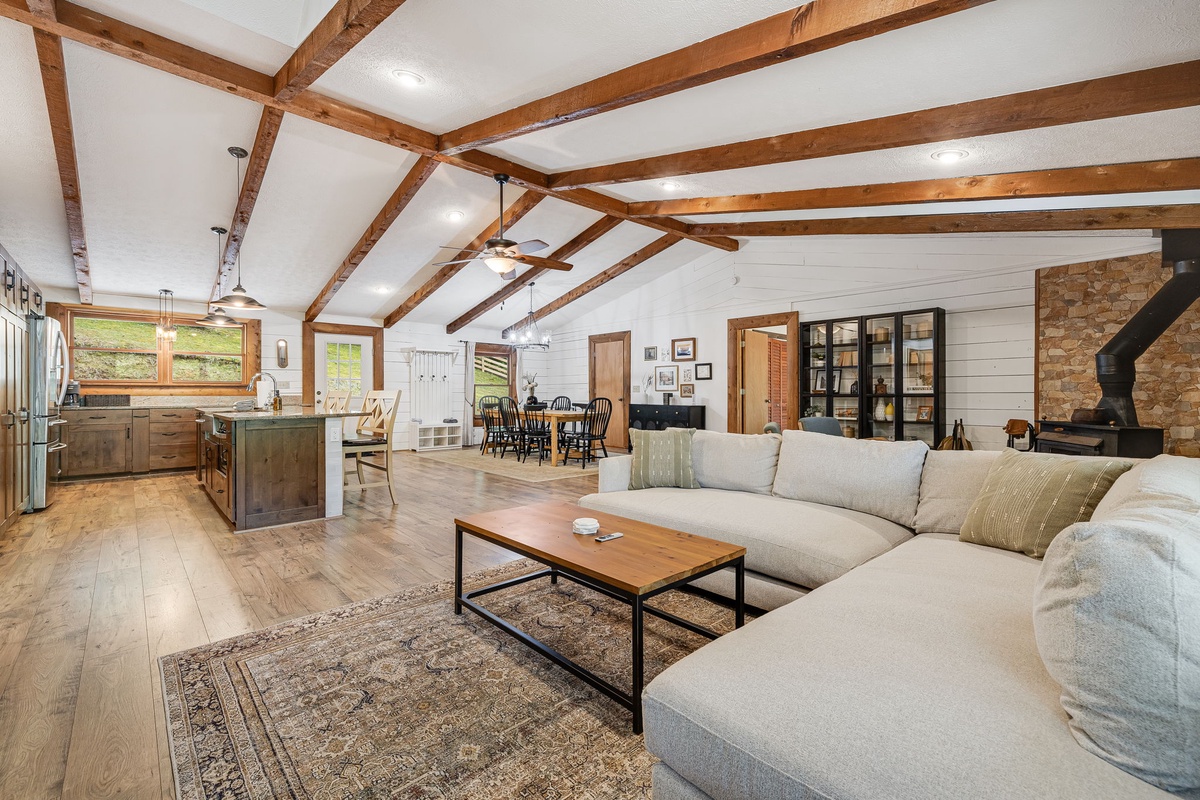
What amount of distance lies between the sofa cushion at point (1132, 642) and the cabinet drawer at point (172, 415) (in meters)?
8.49

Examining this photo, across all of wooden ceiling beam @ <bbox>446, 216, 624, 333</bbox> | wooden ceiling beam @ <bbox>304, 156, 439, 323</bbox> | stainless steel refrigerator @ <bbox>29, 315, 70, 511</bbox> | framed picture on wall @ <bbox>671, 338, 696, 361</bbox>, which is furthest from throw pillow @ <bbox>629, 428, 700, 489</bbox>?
stainless steel refrigerator @ <bbox>29, 315, 70, 511</bbox>

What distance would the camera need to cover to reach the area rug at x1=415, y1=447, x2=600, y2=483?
658cm

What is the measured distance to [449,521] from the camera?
14.1 feet

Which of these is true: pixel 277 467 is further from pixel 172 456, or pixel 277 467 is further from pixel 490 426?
pixel 490 426

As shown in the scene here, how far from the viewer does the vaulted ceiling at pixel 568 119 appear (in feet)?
7.77

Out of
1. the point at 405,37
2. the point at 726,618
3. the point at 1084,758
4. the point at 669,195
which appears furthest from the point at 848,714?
the point at 669,195

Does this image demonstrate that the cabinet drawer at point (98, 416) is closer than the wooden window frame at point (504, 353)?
Yes

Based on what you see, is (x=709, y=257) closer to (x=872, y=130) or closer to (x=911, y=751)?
(x=872, y=130)

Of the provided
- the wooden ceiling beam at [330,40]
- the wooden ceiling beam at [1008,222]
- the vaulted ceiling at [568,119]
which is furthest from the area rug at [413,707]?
the wooden ceiling beam at [1008,222]

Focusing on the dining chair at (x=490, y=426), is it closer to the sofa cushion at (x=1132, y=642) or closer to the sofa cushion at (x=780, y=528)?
the sofa cushion at (x=780, y=528)

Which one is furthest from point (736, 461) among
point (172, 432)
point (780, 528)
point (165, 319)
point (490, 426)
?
point (165, 319)

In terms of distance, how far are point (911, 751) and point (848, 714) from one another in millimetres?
121

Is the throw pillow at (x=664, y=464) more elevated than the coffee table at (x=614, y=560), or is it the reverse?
the throw pillow at (x=664, y=464)

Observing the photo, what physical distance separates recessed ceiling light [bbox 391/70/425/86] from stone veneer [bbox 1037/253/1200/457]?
18.2 feet
